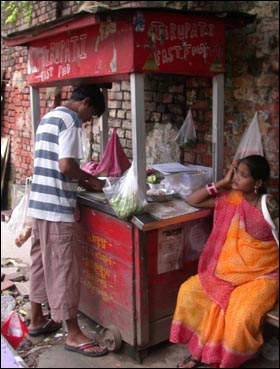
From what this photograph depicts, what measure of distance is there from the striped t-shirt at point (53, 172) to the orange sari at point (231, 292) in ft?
3.00

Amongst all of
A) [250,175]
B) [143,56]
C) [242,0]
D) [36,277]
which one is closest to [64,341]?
[36,277]

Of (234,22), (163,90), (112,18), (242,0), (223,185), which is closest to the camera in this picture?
(112,18)

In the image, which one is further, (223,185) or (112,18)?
(223,185)

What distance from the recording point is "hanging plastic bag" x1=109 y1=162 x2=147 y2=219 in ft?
8.57

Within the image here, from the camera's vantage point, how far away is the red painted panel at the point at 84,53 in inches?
102

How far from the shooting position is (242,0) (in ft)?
10.6

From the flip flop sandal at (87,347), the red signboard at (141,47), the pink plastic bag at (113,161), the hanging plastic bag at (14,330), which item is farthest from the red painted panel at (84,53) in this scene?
the flip flop sandal at (87,347)

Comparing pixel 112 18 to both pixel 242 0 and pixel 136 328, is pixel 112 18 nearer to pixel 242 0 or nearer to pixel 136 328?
pixel 242 0

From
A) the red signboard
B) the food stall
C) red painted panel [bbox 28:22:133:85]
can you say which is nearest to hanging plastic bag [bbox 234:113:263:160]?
the food stall

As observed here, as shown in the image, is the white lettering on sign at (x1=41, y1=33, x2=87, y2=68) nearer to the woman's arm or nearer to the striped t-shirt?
A: the striped t-shirt

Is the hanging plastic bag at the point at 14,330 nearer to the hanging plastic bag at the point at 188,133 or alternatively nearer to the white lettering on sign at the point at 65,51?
the white lettering on sign at the point at 65,51

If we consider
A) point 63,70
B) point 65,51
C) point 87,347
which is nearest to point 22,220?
point 87,347

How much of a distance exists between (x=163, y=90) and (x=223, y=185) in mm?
1405

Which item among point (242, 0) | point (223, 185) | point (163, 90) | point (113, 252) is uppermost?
point (242, 0)
